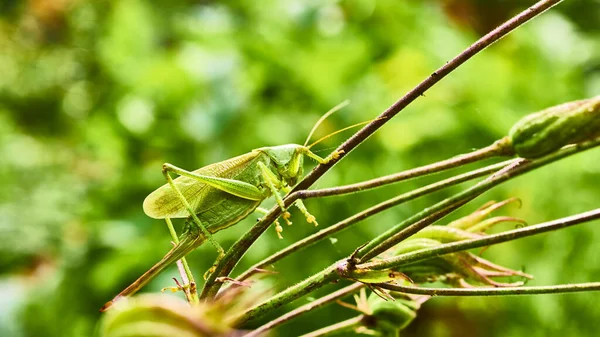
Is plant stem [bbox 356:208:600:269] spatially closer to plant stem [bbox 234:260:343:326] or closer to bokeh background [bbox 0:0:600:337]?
plant stem [bbox 234:260:343:326]

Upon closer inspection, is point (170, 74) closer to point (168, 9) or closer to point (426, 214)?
point (426, 214)

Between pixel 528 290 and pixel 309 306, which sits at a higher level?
pixel 309 306

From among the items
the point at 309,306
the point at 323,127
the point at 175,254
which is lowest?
the point at 309,306

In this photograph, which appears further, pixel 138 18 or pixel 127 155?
pixel 138 18

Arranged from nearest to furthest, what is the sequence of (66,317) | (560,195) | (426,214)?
(426,214), (560,195), (66,317)

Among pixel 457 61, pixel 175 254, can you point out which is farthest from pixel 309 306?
pixel 457 61

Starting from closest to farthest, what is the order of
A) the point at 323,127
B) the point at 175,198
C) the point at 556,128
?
the point at 556,128, the point at 175,198, the point at 323,127

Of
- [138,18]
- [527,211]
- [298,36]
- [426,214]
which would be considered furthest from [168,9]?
[426,214]

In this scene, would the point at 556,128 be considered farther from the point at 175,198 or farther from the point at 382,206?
the point at 175,198
